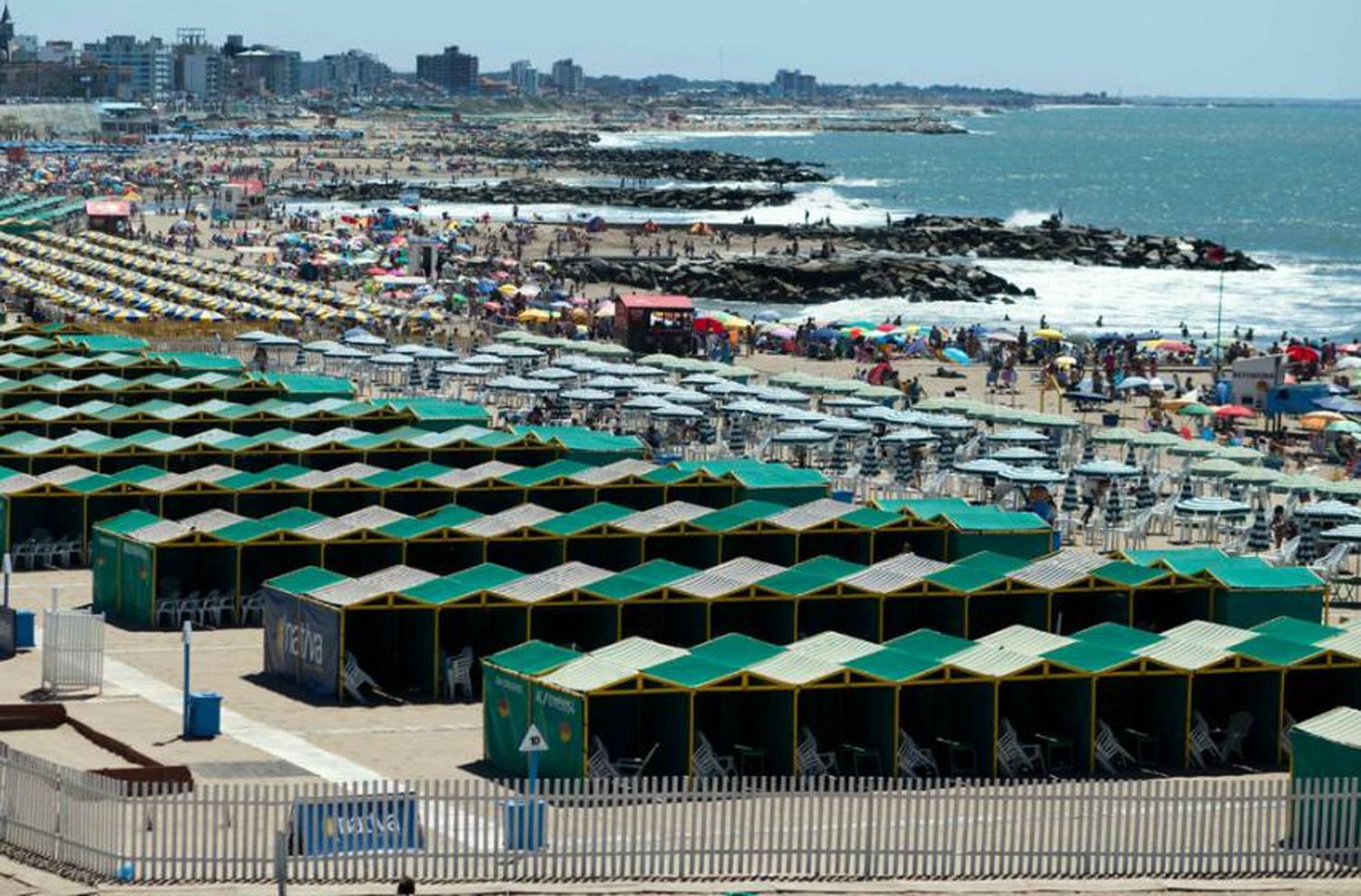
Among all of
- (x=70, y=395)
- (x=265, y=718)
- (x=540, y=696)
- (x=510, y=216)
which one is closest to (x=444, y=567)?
(x=265, y=718)

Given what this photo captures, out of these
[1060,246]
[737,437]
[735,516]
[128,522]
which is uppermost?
[735,516]

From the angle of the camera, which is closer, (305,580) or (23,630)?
(305,580)

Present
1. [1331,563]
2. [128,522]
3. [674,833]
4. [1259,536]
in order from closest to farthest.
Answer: [674,833] → [128,522] → [1331,563] → [1259,536]

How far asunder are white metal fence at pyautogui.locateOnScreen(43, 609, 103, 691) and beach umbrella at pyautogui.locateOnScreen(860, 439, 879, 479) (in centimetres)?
1869

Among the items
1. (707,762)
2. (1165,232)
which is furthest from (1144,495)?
(1165,232)

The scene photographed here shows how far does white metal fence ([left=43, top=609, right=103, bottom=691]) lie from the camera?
2731 centimetres

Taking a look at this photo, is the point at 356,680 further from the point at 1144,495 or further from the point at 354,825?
the point at 1144,495

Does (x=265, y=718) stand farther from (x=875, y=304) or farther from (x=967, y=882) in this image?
(x=875, y=304)

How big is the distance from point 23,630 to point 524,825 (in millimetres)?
11381

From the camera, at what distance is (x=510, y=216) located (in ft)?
433

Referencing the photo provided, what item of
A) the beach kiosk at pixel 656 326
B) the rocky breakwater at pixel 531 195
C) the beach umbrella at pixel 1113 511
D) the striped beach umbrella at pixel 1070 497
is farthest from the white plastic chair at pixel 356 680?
the rocky breakwater at pixel 531 195

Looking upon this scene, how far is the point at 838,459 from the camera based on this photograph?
44.8 m

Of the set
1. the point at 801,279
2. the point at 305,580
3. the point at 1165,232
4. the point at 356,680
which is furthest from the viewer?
the point at 1165,232

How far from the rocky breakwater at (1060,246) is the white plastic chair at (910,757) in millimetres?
82361
